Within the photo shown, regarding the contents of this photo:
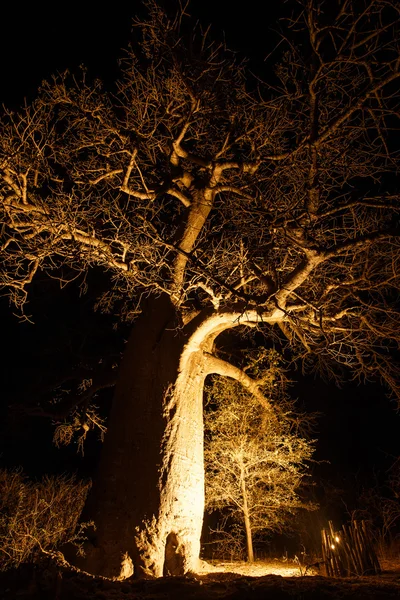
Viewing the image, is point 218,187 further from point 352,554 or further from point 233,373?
point 352,554

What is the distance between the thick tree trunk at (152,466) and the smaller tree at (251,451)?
92.9 inches

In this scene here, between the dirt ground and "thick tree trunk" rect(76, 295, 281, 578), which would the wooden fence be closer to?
"thick tree trunk" rect(76, 295, 281, 578)

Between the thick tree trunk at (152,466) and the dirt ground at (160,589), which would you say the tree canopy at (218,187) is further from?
the dirt ground at (160,589)

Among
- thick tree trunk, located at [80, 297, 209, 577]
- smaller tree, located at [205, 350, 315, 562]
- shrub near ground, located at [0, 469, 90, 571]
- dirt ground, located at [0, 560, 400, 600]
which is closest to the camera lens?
dirt ground, located at [0, 560, 400, 600]

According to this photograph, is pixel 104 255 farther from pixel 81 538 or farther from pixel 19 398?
pixel 19 398

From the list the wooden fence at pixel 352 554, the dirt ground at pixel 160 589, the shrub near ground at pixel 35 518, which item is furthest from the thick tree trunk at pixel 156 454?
the wooden fence at pixel 352 554

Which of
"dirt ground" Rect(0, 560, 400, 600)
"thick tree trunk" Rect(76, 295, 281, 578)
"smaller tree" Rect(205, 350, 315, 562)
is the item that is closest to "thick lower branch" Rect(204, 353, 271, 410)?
"thick tree trunk" Rect(76, 295, 281, 578)

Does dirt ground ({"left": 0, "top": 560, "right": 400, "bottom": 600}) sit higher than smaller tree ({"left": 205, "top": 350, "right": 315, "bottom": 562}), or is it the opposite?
smaller tree ({"left": 205, "top": 350, "right": 315, "bottom": 562})

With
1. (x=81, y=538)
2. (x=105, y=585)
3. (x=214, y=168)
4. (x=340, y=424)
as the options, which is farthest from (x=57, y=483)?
(x=340, y=424)

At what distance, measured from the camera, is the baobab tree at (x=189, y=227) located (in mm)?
4871

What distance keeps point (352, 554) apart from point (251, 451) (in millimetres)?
2818

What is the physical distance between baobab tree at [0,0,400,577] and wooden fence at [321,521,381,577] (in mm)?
1645

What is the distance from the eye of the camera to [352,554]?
16.7ft

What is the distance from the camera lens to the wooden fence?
4.98 meters
